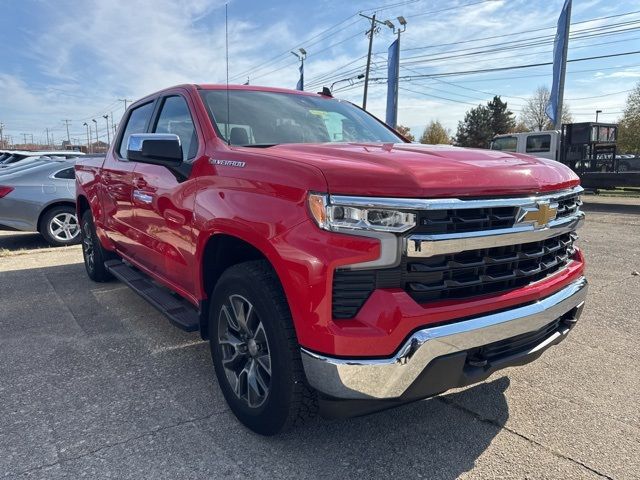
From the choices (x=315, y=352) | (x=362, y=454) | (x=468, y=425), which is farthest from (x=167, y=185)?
(x=468, y=425)

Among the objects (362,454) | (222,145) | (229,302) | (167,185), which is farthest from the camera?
(167,185)

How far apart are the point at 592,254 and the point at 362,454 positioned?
603 centimetres

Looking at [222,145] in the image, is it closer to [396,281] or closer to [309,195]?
[309,195]

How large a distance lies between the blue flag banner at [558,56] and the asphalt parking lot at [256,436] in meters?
17.2

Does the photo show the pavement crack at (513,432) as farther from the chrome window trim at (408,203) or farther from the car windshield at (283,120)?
the car windshield at (283,120)

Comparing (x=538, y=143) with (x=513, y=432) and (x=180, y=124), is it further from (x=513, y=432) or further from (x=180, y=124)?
(x=513, y=432)

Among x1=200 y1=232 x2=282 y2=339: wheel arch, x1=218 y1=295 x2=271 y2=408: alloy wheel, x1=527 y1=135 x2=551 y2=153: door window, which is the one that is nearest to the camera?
x1=218 y1=295 x2=271 y2=408: alloy wheel

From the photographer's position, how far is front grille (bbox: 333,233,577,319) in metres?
1.96

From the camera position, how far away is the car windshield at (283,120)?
308cm

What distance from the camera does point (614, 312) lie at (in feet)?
14.5

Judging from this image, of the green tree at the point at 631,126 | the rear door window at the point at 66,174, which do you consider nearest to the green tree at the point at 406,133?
the rear door window at the point at 66,174

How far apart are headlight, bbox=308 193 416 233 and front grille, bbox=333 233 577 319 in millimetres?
150

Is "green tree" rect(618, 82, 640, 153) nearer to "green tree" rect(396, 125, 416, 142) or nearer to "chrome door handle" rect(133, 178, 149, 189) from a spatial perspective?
"green tree" rect(396, 125, 416, 142)

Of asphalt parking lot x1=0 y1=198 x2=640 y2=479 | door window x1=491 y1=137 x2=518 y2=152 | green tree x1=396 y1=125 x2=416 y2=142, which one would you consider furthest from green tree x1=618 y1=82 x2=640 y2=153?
asphalt parking lot x1=0 y1=198 x2=640 y2=479
